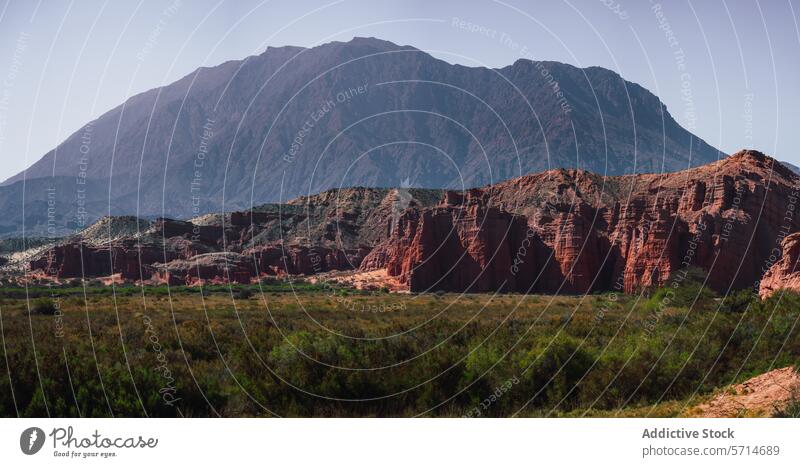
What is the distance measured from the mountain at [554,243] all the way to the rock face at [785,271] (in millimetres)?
137

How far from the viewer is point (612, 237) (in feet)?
295

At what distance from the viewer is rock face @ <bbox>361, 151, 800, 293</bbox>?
77.2 metres

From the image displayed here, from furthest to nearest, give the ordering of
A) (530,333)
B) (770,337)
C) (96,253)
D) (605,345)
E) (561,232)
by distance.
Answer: (96,253)
(561,232)
(530,333)
(605,345)
(770,337)

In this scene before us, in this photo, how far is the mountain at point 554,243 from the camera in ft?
251

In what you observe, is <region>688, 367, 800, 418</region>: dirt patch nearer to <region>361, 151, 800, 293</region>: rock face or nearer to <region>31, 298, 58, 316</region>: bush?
<region>31, 298, 58, 316</region>: bush

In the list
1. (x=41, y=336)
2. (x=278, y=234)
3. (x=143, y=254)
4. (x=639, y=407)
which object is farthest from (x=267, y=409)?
(x=278, y=234)

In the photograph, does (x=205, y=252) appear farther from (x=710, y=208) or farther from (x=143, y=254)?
(x=710, y=208)

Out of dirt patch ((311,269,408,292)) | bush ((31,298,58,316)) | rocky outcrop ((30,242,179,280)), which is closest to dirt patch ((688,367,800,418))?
bush ((31,298,58,316))

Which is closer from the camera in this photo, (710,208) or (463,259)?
(710,208)

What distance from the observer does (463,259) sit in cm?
9325

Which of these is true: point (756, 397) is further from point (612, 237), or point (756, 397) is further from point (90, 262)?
point (90, 262)

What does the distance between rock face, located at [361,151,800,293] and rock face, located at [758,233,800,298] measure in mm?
24171

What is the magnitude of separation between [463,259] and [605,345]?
2691 inches
